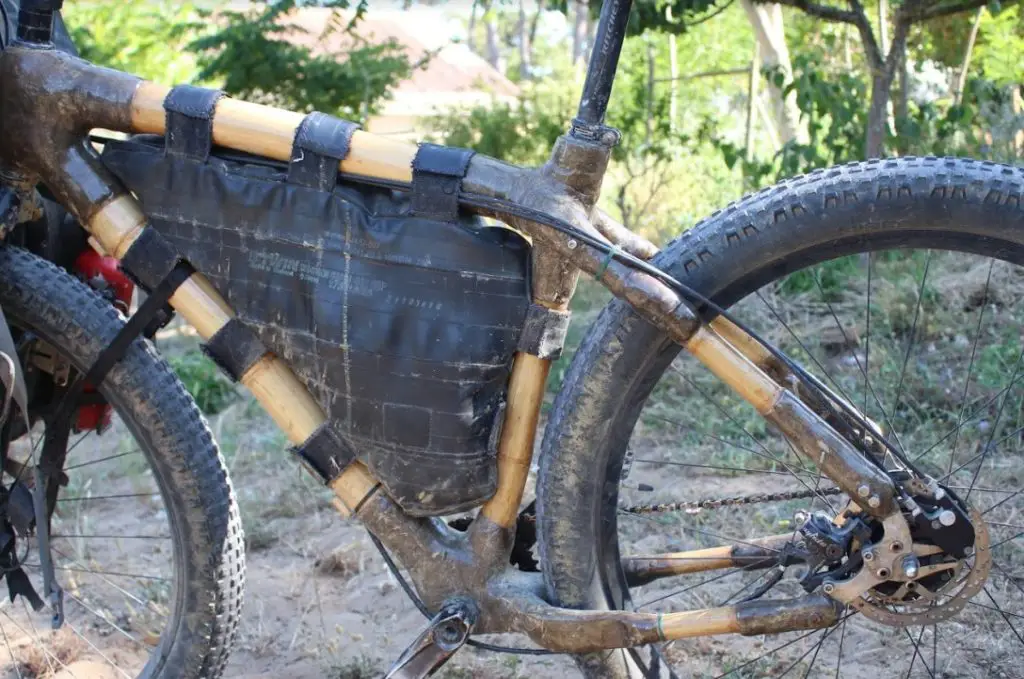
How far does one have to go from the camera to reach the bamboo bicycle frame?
2.05 metres

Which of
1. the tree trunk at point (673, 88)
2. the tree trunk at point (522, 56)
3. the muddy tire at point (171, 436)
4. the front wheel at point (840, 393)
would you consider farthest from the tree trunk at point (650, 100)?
the muddy tire at point (171, 436)

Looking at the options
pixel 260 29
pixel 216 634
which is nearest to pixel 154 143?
pixel 216 634

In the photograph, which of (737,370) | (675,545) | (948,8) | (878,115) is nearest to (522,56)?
(878,115)

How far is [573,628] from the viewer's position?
224cm

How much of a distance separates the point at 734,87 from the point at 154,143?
1085cm

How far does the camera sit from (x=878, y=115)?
15.7 feet

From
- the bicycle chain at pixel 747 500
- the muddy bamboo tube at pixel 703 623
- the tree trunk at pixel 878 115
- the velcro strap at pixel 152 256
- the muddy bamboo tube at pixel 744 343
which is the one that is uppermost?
the tree trunk at pixel 878 115

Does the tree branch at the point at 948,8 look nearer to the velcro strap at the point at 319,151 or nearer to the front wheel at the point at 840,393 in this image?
the front wheel at the point at 840,393

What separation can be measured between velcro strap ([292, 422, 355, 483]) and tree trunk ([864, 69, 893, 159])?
3249 millimetres

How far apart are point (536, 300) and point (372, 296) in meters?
0.32

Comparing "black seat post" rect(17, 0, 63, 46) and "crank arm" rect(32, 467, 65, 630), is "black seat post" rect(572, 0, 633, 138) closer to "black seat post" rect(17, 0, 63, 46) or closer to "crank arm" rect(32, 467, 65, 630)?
"black seat post" rect(17, 0, 63, 46)

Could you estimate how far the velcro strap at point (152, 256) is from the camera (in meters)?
2.32

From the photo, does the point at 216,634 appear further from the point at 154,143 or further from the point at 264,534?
the point at 264,534

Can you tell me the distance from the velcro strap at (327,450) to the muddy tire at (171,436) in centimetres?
29
